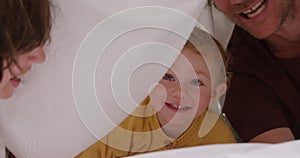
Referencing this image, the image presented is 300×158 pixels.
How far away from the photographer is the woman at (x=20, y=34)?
35.4 inches

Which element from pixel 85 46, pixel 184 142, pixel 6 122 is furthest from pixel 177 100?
pixel 6 122

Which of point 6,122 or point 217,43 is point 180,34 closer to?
point 217,43

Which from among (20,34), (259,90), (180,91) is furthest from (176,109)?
(20,34)

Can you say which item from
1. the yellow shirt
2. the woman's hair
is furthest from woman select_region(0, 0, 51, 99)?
the yellow shirt

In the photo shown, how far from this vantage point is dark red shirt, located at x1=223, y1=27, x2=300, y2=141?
1214 millimetres

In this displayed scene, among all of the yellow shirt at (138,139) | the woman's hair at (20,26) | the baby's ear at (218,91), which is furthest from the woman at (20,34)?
the baby's ear at (218,91)

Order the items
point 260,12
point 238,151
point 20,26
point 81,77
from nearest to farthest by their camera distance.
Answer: point 238,151, point 20,26, point 81,77, point 260,12

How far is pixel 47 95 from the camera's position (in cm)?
108

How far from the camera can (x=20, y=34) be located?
920 mm

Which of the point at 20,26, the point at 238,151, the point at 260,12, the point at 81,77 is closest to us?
the point at 238,151

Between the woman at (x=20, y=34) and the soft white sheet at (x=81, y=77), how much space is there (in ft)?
0.22

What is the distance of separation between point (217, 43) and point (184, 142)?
213mm

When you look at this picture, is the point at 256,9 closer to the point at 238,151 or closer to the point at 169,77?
the point at 169,77

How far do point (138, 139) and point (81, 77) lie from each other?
0.17 meters
